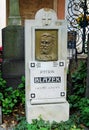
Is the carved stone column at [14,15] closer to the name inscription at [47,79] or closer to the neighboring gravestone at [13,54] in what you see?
the neighboring gravestone at [13,54]

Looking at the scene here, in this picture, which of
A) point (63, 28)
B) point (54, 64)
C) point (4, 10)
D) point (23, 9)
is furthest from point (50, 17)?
point (23, 9)

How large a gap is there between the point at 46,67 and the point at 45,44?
1.02 feet

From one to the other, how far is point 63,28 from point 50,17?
25cm

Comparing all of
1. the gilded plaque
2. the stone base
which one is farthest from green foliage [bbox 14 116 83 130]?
the gilded plaque

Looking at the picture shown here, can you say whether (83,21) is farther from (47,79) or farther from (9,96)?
(47,79)

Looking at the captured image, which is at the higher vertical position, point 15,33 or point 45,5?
point 45,5

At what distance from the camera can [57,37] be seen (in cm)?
501

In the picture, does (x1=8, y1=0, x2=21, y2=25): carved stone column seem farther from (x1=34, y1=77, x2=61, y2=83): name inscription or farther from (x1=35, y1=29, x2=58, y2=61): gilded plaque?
(x1=34, y1=77, x2=61, y2=83): name inscription

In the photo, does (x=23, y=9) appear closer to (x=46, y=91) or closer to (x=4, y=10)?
(x=4, y=10)

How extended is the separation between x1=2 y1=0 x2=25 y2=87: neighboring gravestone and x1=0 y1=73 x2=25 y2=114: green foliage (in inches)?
7.9

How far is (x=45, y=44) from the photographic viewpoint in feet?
16.3

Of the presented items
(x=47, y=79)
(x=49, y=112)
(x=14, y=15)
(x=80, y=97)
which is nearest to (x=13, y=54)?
(x=14, y=15)

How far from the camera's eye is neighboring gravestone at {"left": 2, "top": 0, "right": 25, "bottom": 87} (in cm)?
645

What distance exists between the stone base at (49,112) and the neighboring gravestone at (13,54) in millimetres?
1484
